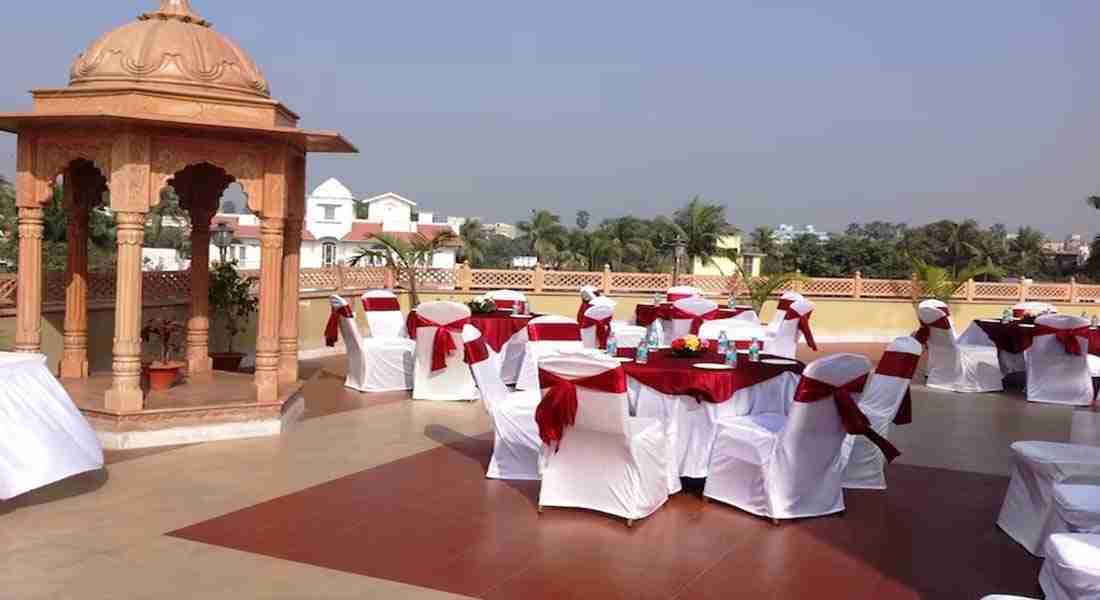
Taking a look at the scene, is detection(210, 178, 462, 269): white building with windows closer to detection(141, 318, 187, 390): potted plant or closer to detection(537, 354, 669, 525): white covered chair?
detection(141, 318, 187, 390): potted plant

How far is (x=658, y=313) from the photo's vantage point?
44.5 ft

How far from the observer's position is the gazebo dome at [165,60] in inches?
287

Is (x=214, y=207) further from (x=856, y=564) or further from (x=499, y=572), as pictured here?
(x=856, y=564)

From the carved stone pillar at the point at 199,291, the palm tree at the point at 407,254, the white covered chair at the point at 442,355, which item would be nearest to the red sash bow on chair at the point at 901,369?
the white covered chair at the point at 442,355

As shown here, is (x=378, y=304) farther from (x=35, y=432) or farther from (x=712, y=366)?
(x=35, y=432)

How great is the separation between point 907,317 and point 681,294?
7174 mm

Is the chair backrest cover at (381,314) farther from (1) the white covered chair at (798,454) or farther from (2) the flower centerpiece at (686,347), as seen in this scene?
(1) the white covered chair at (798,454)

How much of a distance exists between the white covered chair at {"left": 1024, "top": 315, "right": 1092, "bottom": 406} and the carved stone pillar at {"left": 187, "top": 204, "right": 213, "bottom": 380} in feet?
29.9

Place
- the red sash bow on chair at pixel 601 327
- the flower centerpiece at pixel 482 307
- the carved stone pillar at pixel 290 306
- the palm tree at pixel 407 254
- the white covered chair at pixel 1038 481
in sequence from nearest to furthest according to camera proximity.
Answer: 1. the white covered chair at pixel 1038 481
2. the carved stone pillar at pixel 290 306
3. the flower centerpiece at pixel 482 307
4. the red sash bow on chair at pixel 601 327
5. the palm tree at pixel 407 254

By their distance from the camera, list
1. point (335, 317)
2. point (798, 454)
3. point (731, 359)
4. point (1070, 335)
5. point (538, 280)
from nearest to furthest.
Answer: point (798, 454) < point (731, 359) < point (335, 317) < point (1070, 335) < point (538, 280)

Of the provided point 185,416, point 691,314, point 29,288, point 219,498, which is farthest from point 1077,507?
point 29,288

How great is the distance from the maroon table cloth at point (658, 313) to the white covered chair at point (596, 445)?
696 cm

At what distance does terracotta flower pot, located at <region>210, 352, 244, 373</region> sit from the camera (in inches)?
398

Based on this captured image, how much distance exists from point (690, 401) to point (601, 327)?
16.0ft
